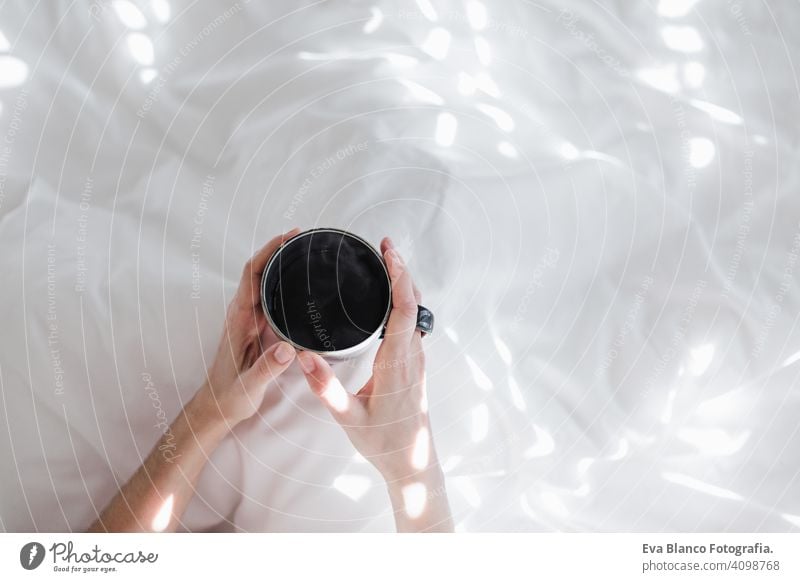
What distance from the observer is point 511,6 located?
1.96ft

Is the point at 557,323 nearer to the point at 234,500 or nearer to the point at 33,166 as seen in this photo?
the point at 234,500

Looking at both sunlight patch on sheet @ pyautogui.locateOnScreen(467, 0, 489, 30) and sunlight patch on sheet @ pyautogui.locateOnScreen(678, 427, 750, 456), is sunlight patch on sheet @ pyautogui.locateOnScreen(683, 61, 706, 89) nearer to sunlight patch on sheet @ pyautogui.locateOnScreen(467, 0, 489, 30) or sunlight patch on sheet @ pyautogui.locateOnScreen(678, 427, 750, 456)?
sunlight patch on sheet @ pyautogui.locateOnScreen(467, 0, 489, 30)

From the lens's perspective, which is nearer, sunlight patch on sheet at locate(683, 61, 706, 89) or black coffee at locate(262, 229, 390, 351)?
black coffee at locate(262, 229, 390, 351)

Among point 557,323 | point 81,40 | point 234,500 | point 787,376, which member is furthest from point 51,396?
point 787,376

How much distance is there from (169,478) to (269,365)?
13cm

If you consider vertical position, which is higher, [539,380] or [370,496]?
[539,380]

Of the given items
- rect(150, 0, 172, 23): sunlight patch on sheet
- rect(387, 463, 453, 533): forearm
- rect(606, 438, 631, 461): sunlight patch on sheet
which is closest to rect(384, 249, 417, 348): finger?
rect(387, 463, 453, 533): forearm

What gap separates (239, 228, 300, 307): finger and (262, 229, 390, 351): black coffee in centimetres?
6

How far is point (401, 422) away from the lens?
52cm

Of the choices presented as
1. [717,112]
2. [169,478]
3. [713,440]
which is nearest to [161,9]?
[169,478]

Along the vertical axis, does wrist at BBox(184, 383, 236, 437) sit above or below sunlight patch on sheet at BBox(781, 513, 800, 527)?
above

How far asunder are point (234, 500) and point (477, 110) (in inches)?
15.5

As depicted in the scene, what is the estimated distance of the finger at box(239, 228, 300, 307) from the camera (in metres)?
0.50
